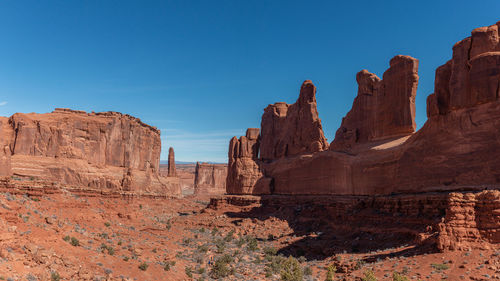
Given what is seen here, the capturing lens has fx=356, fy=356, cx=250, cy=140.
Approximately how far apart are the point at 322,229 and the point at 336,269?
1039cm

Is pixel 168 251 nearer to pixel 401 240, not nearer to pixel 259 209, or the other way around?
pixel 401 240

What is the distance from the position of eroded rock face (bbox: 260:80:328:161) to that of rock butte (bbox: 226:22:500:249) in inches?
5.1

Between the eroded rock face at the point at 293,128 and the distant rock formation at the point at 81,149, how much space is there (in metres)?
22.5

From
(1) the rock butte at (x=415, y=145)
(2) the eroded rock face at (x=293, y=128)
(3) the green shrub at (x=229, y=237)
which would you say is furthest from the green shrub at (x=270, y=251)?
(2) the eroded rock face at (x=293, y=128)

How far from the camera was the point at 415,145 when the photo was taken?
2361 cm

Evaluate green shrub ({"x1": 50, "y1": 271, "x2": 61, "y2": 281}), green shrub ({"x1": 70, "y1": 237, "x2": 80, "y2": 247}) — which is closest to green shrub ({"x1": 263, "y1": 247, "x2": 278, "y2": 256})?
green shrub ({"x1": 70, "y1": 237, "x2": 80, "y2": 247})

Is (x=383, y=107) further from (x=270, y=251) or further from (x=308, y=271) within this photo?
(x=308, y=271)

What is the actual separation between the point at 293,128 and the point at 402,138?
17753mm

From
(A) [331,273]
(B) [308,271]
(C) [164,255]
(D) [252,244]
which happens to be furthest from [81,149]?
(A) [331,273]

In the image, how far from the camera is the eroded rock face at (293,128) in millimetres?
40781

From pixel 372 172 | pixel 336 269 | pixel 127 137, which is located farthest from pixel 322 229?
pixel 127 137

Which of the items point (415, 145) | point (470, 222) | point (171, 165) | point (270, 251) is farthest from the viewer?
point (171, 165)

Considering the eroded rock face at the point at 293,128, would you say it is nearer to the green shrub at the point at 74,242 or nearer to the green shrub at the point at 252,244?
the green shrub at the point at 252,244

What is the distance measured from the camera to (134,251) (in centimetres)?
1994
